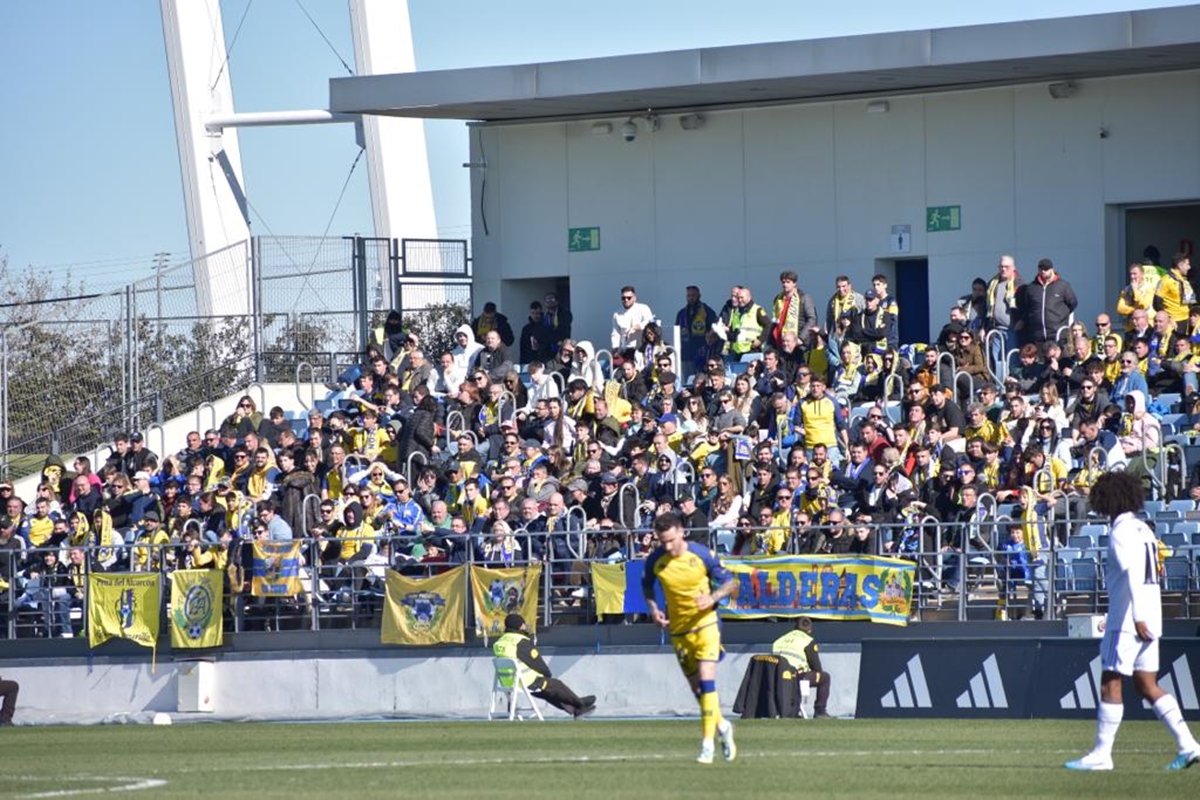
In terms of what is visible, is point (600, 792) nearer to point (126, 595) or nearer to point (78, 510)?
point (126, 595)

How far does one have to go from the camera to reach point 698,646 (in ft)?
45.3

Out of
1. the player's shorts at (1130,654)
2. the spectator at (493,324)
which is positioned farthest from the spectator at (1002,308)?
the player's shorts at (1130,654)

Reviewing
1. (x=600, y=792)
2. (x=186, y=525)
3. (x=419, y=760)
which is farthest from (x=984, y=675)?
→ (x=186, y=525)

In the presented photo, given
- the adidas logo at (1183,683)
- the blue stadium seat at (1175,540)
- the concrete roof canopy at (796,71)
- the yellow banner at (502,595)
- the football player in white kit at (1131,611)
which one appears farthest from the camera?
the concrete roof canopy at (796,71)

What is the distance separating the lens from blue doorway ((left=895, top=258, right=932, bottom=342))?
1220 inches

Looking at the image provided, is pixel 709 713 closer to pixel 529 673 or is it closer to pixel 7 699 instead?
pixel 529 673

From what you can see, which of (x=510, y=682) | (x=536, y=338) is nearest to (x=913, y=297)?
(x=536, y=338)

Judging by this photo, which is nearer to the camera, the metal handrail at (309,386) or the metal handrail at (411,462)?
the metal handrail at (411,462)

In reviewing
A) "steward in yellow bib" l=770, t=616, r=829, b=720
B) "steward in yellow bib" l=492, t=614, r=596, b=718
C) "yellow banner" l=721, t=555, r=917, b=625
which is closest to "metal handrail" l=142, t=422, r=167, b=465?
"steward in yellow bib" l=492, t=614, r=596, b=718

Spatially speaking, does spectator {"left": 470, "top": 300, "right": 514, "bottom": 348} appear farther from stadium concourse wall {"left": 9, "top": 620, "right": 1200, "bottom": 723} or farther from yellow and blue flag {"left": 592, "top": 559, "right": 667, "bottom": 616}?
yellow and blue flag {"left": 592, "top": 559, "right": 667, "bottom": 616}

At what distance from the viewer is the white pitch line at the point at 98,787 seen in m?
12.6

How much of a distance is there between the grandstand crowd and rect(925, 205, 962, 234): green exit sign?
1357 millimetres

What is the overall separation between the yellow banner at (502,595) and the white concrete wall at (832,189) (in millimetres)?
8736

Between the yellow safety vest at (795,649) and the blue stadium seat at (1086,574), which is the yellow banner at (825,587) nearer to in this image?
the yellow safety vest at (795,649)
